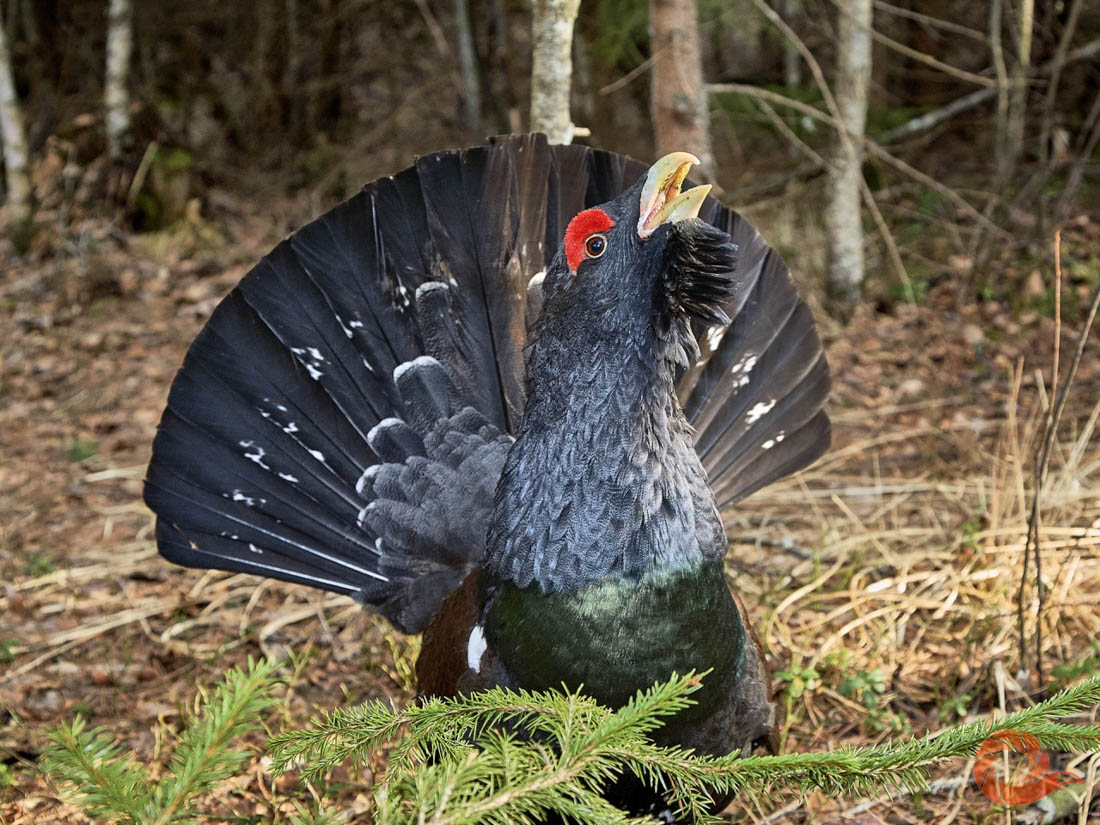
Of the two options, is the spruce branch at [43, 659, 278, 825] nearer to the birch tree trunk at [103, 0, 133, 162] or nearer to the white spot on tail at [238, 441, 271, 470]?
the white spot on tail at [238, 441, 271, 470]

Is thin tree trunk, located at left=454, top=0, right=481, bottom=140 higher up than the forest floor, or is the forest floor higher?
thin tree trunk, located at left=454, top=0, right=481, bottom=140

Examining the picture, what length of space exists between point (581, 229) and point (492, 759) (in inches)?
53.6

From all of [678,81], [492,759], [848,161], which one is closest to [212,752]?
[492,759]

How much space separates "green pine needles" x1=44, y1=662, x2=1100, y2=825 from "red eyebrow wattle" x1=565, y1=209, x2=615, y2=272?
1.13 m

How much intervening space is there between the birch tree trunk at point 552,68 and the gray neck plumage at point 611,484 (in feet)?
5.66

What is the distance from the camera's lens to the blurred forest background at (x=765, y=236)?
3869 mm

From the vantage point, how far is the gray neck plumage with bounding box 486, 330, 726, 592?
8.38 feet

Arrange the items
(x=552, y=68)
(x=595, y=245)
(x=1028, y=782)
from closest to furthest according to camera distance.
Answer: (x=595, y=245) → (x=1028, y=782) → (x=552, y=68)

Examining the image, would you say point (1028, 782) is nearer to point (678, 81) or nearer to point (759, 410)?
point (759, 410)

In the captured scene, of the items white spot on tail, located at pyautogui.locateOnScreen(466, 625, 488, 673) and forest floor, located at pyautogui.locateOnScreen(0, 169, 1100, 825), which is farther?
forest floor, located at pyautogui.locateOnScreen(0, 169, 1100, 825)

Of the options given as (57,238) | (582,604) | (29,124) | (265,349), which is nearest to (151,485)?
(265,349)

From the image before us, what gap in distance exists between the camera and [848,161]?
670 centimetres

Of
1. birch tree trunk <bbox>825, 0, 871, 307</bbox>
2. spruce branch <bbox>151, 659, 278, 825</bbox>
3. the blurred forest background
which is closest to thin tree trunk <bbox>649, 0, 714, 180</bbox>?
the blurred forest background

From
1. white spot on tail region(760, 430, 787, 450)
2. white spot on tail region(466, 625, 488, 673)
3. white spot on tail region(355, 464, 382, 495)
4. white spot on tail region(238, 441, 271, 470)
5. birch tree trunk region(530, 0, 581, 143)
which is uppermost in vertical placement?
birch tree trunk region(530, 0, 581, 143)
